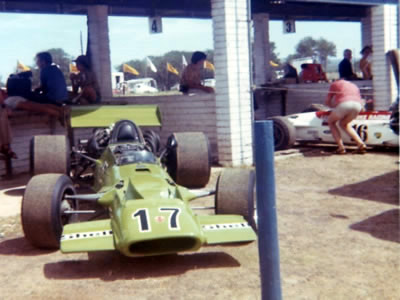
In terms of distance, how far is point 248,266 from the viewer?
5.07 meters

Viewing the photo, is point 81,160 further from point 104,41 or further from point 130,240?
point 104,41

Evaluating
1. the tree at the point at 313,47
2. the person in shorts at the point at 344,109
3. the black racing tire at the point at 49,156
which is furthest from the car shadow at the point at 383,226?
the tree at the point at 313,47

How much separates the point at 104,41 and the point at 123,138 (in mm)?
6437

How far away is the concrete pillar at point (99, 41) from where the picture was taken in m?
13.3

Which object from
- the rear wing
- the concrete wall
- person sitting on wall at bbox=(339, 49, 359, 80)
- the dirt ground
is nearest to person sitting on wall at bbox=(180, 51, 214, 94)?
the concrete wall

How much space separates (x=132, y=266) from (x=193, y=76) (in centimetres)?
712

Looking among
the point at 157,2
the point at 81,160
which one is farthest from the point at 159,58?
the point at 81,160

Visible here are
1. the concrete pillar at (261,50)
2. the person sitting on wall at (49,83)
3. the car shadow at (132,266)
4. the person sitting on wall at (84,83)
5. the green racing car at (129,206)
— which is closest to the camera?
the green racing car at (129,206)

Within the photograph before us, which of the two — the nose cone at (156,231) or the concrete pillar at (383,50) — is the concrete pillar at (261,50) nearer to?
the concrete pillar at (383,50)

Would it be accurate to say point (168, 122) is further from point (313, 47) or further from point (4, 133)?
point (313, 47)

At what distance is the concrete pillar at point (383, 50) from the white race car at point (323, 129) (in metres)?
1.87

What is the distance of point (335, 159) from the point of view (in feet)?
35.2

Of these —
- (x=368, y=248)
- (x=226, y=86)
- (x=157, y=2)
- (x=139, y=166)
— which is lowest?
(x=368, y=248)

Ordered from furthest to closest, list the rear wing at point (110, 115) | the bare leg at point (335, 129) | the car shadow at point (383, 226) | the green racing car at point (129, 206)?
the bare leg at point (335, 129), the rear wing at point (110, 115), the car shadow at point (383, 226), the green racing car at point (129, 206)
